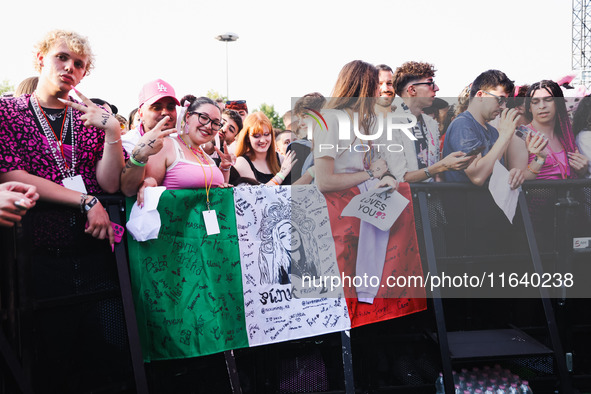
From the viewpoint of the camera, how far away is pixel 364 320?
3.10 m

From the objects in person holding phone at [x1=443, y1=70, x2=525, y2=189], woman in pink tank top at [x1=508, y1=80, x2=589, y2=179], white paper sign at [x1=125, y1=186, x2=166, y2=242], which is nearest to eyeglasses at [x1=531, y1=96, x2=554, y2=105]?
woman in pink tank top at [x1=508, y1=80, x2=589, y2=179]

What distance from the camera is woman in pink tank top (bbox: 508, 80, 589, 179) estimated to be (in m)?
3.54

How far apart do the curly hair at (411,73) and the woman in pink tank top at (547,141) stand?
0.83m

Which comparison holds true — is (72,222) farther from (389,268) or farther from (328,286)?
(389,268)

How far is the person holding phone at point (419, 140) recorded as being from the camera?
331 centimetres

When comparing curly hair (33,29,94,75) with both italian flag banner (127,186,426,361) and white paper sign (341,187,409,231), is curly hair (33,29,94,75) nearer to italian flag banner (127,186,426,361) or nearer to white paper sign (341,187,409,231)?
italian flag banner (127,186,426,361)

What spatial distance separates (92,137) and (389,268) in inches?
75.6

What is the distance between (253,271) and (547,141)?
7.68 ft

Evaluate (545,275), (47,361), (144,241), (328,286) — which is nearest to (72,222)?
(144,241)

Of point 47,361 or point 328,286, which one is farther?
point 328,286

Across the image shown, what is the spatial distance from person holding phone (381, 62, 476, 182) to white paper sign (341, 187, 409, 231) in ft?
0.72

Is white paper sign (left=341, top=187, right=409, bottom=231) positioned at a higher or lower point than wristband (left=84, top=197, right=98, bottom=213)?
lower

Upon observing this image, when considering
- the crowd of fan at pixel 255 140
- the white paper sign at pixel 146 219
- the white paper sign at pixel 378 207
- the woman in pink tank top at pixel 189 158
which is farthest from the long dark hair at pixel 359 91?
the white paper sign at pixel 146 219

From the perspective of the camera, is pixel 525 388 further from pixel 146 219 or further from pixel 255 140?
pixel 255 140
